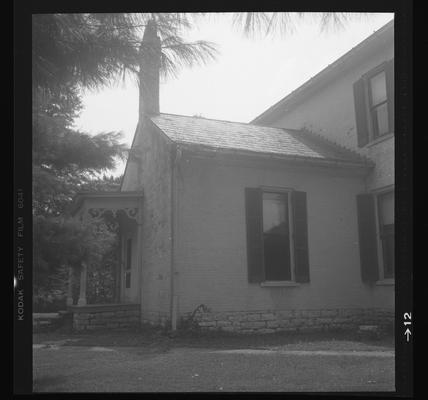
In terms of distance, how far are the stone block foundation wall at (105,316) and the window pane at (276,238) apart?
2.76 m

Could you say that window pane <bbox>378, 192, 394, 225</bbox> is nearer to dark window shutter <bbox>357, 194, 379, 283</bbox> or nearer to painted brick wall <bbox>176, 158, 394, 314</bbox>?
dark window shutter <bbox>357, 194, 379, 283</bbox>

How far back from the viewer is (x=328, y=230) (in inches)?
332

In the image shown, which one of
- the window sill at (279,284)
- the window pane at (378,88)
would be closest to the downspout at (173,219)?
the window sill at (279,284)

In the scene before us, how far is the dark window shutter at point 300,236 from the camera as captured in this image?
807 cm

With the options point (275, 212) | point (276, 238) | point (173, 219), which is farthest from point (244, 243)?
point (173, 219)

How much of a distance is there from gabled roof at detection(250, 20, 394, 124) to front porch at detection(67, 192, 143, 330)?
4.49 meters

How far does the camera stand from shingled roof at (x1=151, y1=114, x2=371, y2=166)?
809 centimetres

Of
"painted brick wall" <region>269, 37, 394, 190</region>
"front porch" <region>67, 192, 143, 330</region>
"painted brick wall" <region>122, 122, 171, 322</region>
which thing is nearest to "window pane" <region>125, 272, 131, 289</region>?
"front porch" <region>67, 192, 143, 330</region>

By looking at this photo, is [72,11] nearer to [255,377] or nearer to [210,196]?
[255,377]

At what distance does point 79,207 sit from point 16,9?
21.3ft

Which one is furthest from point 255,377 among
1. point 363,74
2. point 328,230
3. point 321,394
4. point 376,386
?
point 363,74

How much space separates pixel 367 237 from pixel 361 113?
250 centimetres

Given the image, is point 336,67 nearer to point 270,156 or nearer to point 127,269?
point 270,156

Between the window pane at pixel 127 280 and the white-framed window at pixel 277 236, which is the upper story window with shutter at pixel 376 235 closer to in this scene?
the white-framed window at pixel 277 236
